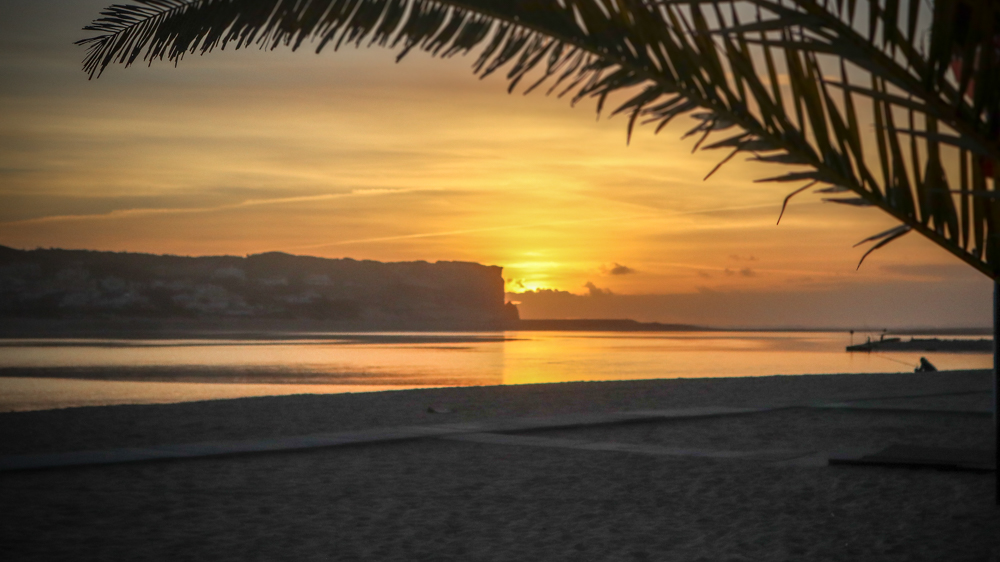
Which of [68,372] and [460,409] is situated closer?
[460,409]

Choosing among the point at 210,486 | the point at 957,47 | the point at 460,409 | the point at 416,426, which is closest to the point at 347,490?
the point at 210,486

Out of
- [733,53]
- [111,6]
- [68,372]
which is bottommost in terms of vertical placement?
[68,372]

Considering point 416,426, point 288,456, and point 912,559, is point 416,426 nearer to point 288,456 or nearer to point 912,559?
point 288,456

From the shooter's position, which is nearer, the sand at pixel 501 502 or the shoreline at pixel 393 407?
the sand at pixel 501 502

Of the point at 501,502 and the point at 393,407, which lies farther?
the point at 393,407

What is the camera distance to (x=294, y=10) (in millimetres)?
2807

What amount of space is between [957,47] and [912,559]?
3557mm

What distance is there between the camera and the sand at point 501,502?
523 cm

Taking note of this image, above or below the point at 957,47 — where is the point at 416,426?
below

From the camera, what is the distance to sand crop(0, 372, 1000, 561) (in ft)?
17.2

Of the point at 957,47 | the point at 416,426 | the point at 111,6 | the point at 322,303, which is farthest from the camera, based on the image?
the point at 322,303

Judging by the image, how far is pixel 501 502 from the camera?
659cm

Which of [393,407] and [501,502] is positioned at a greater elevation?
[501,502]

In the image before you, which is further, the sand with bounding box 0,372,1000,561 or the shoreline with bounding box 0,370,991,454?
the shoreline with bounding box 0,370,991,454
